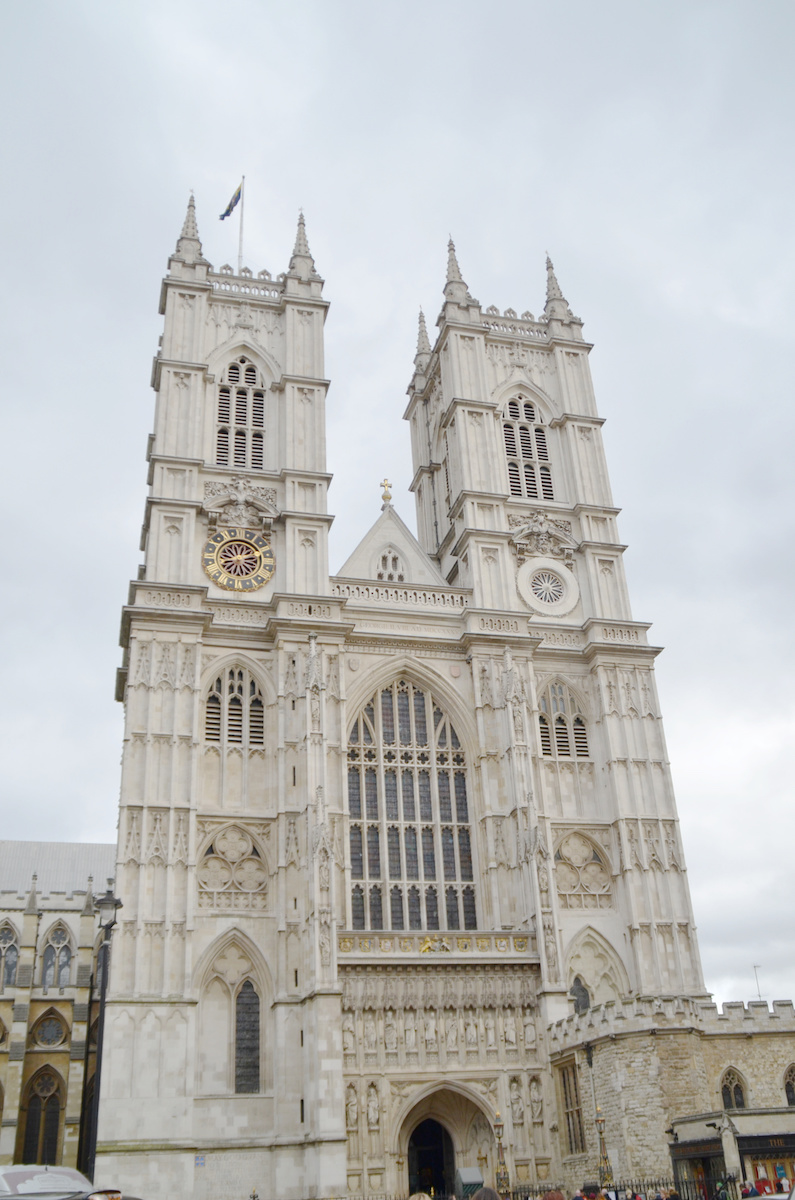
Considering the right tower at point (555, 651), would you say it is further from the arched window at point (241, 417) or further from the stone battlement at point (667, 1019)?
the arched window at point (241, 417)

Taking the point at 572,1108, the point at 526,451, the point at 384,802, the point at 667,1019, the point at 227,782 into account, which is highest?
the point at 526,451

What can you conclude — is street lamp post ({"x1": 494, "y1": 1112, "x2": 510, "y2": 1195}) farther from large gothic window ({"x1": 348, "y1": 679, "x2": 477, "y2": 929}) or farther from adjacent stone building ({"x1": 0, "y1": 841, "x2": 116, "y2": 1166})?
adjacent stone building ({"x1": 0, "y1": 841, "x2": 116, "y2": 1166})

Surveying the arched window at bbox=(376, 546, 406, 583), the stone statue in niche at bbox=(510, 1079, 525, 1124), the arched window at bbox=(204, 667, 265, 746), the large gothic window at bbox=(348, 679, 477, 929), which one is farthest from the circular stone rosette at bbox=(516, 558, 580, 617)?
the stone statue in niche at bbox=(510, 1079, 525, 1124)

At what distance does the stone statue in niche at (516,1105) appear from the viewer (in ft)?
91.4

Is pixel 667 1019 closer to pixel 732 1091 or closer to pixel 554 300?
pixel 732 1091

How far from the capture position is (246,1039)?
95.0ft

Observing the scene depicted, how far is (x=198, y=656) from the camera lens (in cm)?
3291

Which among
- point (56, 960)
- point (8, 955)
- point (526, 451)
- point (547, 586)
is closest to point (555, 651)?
point (547, 586)

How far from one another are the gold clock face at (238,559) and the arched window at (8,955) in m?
20.3

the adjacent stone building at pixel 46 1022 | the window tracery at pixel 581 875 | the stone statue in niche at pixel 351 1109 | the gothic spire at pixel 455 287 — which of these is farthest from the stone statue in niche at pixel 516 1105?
the gothic spire at pixel 455 287

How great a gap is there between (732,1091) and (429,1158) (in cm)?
931

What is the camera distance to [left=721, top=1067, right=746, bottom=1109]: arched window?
82.8 ft

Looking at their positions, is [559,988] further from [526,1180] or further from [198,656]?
[198,656]

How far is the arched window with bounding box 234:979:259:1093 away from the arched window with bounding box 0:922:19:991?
741 inches
